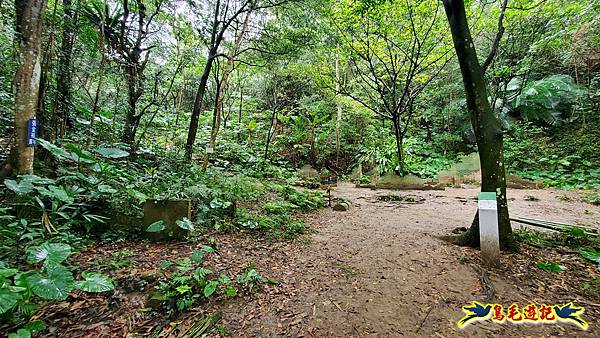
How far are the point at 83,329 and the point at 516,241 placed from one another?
4569mm

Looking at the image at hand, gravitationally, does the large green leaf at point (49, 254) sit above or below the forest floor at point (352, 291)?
above

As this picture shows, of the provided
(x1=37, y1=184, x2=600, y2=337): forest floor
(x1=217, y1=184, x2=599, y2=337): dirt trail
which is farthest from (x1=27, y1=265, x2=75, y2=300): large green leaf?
(x1=217, y1=184, x2=599, y2=337): dirt trail

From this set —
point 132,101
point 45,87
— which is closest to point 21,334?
point 45,87

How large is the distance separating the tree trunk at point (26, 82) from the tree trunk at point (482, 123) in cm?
498

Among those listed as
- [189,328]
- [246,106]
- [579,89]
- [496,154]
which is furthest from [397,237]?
[579,89]

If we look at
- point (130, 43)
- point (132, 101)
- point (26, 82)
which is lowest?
point (26, 82)

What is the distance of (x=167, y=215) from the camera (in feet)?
10.3

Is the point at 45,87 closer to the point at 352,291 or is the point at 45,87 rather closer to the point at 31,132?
the point at 31,132

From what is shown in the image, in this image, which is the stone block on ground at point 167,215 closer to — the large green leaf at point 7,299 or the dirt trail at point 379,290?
the dirt trail at point 379,290

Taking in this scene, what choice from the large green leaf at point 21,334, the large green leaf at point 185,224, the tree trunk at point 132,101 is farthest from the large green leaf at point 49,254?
the tree trunk at point 132,101

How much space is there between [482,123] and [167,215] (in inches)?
167

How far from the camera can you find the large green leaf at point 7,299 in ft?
4.25

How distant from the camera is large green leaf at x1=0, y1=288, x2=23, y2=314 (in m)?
1.30

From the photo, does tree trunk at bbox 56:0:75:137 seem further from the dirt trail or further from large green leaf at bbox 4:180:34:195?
the dirt trail
